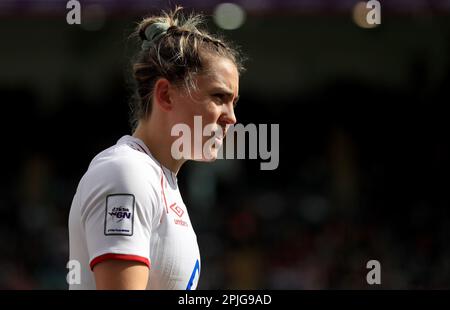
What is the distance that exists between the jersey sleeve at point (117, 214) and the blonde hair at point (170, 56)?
17.0 inches

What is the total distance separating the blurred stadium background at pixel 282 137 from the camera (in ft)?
31.7

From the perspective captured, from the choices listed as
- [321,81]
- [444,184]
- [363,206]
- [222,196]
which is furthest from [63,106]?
[444,184]

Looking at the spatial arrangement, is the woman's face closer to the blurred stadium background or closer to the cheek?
the cheek

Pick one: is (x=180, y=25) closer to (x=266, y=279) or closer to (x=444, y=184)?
(x=266, y=279)

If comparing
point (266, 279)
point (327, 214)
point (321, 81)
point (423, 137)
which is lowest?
point (266, 279)

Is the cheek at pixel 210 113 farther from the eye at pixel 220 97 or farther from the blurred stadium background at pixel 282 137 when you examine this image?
the blurred stadium background at pixel 282 137

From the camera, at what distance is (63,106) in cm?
1165

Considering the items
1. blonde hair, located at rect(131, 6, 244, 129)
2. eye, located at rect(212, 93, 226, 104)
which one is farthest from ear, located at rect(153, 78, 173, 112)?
eye, located at rect(212, 93, 226, 104)

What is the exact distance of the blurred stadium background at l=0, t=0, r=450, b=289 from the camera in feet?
31.7

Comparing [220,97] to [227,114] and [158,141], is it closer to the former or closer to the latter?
[227,114]

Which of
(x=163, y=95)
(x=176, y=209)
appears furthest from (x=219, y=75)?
(x=176, y=209)

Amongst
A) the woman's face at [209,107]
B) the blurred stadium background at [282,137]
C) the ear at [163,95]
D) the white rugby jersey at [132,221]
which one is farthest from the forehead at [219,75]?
the blurred stadium background at [282,137]

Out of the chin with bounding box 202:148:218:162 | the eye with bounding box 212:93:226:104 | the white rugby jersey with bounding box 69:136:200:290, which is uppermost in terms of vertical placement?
the eye with bounding box 212:93:226:104

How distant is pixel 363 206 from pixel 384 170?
2.17 ft
